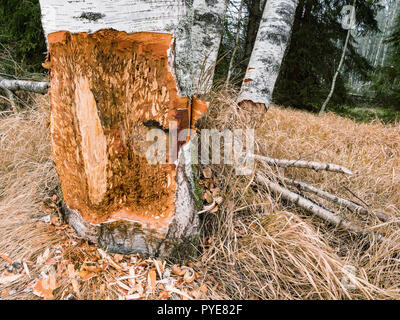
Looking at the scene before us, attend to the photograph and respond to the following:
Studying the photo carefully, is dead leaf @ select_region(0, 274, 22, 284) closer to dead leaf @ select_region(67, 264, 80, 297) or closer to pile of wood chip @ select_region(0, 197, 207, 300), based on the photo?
pile of wood chip @ select_region(0, 197, 207, 300)

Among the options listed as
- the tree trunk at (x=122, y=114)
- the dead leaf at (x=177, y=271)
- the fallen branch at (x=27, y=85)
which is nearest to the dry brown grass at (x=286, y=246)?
the dead leaf at (x=177, y=271)

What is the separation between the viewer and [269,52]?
1.94 metres

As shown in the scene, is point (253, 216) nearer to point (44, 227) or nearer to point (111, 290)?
point (111, 290)

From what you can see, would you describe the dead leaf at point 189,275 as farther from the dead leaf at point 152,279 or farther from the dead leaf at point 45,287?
the dead leaf at point 45,287

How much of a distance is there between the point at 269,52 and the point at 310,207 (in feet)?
4.48

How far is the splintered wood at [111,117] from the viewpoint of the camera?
0.91 metres

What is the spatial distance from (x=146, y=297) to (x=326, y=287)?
834 mm

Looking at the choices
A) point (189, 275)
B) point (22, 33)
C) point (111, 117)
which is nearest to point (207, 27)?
point (111, 117)

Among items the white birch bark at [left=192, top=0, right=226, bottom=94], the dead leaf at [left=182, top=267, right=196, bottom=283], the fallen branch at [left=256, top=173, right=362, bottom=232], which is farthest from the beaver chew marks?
the white birch bark at [left=192, top=0, right=226, bottom=94]

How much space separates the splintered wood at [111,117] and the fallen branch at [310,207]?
707 millimetres

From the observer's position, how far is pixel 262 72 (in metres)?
1.93

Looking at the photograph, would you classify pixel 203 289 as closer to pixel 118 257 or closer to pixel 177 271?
pixel 177 271

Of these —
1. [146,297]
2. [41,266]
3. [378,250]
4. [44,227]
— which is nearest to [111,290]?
[146,297]

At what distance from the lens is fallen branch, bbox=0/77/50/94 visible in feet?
6.72
